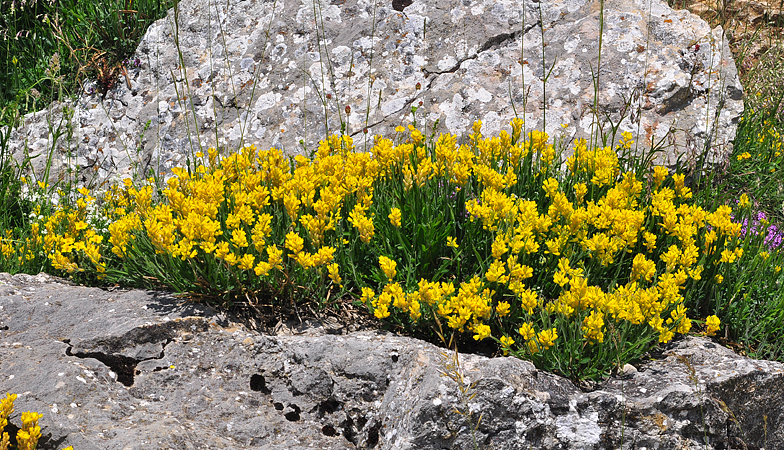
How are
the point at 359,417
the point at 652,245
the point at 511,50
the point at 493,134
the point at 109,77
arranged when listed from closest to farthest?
the point at 359,417 < the point at 652,245 < the point at 493,134 < the point at 511,50 < the point at 109,77

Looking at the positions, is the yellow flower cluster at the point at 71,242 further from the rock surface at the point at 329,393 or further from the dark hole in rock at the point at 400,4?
the dark hole in rock at the point at 400,4

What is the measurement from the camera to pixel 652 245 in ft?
11.1

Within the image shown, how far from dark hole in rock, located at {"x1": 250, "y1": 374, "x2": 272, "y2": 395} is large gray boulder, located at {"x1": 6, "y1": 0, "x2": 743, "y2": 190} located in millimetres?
2325

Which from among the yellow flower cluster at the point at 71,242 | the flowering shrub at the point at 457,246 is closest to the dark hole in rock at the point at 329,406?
the flowering shrub at the point at 457,246

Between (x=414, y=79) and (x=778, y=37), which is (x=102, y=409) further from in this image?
(x=778, y=37)

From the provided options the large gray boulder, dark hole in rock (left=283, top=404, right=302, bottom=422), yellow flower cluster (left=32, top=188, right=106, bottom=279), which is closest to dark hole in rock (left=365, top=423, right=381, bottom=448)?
dark hole in rock (left=283, top=404, right=302, bottom=422)

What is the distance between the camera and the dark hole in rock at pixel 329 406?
112 inches

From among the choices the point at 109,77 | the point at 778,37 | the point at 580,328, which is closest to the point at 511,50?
the point at 580,328

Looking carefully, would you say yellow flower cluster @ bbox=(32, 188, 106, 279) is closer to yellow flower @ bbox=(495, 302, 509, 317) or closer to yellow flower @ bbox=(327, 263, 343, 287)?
yellow flower @ bbox=(327, 263, 343, 287)

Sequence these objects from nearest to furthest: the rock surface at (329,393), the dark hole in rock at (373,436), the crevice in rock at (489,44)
Result: the rock surface at (329,393), the dark hole in rock at (373,436), the crevice in rock at (489,44)

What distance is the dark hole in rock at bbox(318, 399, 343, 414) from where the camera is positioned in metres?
2.85

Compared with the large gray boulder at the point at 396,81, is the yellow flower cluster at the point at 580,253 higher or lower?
lower

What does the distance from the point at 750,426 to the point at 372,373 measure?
1830 mm

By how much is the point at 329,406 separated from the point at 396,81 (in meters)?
3.12
